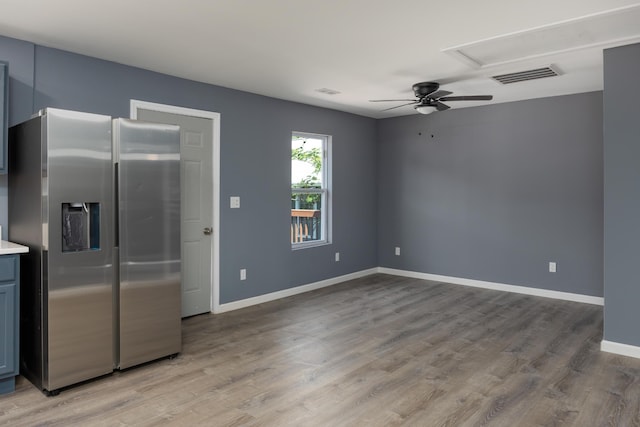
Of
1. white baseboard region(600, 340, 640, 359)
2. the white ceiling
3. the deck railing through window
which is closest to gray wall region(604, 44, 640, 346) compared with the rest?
white baseboard region(600, 340, 640, 359)

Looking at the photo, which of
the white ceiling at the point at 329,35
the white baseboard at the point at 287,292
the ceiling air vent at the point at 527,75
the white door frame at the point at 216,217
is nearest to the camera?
the white ceiling at the point at 329,35

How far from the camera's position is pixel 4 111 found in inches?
118

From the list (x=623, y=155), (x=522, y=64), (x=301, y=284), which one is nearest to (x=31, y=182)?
(x=301, y=284)

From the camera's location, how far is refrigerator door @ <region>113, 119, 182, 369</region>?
3070 mm

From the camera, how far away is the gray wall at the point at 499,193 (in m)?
5.09

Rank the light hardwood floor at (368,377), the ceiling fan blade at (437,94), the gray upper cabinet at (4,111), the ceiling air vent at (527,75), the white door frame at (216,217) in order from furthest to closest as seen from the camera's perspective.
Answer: the white door frame at (216,217) < the ceiling fan blade at (437,94) < the ceiling air vent at (527,75) < the gray upper cabinet at (4,111) < the light hardwood floor at (368,377)

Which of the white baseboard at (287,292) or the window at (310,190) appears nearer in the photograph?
the white baseboard at (287,292)

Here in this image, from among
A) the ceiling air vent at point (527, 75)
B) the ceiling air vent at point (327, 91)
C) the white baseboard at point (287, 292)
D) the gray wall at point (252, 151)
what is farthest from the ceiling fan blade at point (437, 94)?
the white baseboard at point (287, 292)

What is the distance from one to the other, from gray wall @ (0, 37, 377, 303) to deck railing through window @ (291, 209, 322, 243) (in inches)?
8.5

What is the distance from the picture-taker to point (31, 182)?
2896 millimetres

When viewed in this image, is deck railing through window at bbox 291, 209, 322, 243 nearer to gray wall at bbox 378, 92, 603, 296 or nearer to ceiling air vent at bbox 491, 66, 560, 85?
gray wall at bbox 378, 92, 603, 296

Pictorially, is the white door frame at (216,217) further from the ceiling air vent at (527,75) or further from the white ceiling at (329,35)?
the ceiling air vent at (527,75)

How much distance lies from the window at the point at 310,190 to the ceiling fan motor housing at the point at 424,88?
1.68m

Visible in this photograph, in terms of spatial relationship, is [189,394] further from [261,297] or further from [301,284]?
[301,284]
